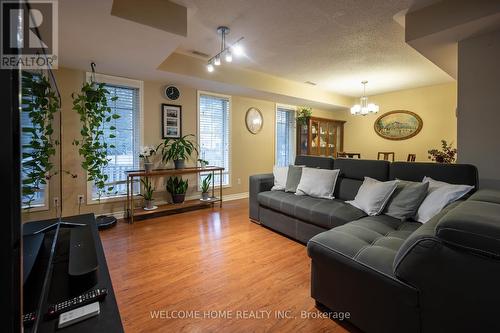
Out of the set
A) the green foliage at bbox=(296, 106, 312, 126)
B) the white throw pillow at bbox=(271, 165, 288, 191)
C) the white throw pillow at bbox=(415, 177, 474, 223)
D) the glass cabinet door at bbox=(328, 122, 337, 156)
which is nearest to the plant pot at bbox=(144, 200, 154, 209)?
the white throw pillow at bbox=(271, 165, 288, 191)

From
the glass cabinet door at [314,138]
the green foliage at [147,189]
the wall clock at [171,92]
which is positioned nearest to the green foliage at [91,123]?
the green foliage at [147,189]

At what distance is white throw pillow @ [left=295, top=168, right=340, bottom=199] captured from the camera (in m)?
3.00

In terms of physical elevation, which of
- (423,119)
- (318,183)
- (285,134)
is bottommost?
(318,183)

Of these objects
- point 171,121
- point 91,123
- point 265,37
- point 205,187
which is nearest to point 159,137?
point 171,121

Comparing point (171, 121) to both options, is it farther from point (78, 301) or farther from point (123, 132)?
point (78, 301)

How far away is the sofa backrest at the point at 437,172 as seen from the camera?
6.99ft

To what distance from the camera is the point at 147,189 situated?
3750 millimetres

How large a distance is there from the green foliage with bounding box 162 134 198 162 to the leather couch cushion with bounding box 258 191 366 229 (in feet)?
5.31

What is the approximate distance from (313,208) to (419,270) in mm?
1442

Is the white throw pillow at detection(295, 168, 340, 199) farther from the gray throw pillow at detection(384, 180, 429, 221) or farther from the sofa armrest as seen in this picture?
the gray throw pillow at detection(384, 180, 429, 221)

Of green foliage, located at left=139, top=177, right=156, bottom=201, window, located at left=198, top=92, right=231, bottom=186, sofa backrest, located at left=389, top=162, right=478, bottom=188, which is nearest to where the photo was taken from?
sofa backrest, located at left=389, top=162, right=478, bottom=188

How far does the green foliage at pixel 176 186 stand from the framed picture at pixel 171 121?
748 millimetres

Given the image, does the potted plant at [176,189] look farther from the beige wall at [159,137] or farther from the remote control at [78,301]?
the remote control at [78,301]

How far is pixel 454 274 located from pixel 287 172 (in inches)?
98.5
